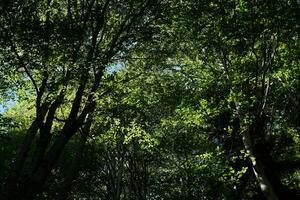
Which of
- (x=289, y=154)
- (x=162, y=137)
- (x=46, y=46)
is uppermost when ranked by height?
(x=162, y=137)

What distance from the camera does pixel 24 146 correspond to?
1547cm

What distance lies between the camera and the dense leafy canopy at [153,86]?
14523mm

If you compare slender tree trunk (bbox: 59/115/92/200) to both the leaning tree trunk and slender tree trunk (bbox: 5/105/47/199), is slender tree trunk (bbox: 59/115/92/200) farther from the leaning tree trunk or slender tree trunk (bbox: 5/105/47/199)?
the leaning tree trunk

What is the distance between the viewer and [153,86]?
21.6m

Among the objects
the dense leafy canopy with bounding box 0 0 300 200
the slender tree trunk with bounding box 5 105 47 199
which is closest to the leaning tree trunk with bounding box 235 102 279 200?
the dense leafy canopy with bounding box 0 0 300 200

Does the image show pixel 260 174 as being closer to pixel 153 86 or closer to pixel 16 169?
pixel 153 86

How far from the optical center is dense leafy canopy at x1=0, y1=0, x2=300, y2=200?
572 inches

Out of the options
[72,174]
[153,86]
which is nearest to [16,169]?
[72,174]

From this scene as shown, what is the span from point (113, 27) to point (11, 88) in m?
5.79

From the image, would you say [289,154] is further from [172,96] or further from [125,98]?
[125,98]

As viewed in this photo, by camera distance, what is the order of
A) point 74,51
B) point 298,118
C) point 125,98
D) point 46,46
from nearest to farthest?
1. point 46,46
2. point 74,51
3. point 125,98
4. point 298,118

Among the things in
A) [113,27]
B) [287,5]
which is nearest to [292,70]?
[287,5]

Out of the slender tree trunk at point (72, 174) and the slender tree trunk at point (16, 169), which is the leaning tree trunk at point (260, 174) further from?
the slender tree trunk at point (16, 169)

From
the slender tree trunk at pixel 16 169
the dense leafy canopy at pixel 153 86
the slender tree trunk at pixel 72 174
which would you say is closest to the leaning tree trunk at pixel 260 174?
the dense leafy canopy at pixel 153 86
